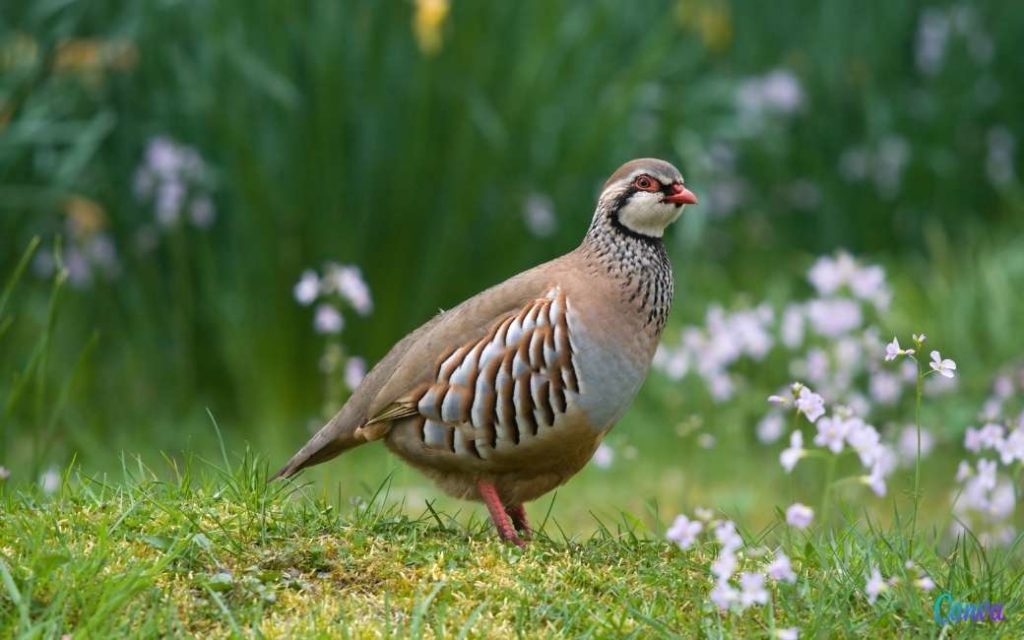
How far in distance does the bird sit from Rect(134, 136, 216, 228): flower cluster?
307cm

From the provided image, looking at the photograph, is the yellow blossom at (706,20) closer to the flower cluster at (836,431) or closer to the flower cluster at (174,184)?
the flower cluster at (174,184)

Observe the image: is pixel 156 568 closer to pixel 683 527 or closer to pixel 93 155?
pixel 683 527

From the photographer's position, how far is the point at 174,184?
24.7 feet

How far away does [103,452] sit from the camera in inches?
284

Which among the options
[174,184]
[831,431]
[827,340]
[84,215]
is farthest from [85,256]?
[831,431]

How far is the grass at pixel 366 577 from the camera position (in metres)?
3.50

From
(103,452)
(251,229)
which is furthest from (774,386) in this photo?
(103,452)

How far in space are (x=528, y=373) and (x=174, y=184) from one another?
3.55 metres

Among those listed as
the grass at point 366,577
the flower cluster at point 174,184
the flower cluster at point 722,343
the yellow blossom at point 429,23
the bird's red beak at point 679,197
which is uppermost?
the yellow blossom at point 429,23

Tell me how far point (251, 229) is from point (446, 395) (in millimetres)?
3298

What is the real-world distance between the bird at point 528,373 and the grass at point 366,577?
0.32m

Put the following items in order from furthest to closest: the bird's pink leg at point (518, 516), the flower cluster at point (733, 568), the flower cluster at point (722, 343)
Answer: the flower cluster at point (722, 343) < the bird's pink leg at point (518, 516) < the flower cluster at point (733, 568)

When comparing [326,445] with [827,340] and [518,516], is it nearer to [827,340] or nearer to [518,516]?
[518,516]

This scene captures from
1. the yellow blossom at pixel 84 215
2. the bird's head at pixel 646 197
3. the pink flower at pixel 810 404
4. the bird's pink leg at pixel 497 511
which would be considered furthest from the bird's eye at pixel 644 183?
the yellow blossom at pixel 84 215
